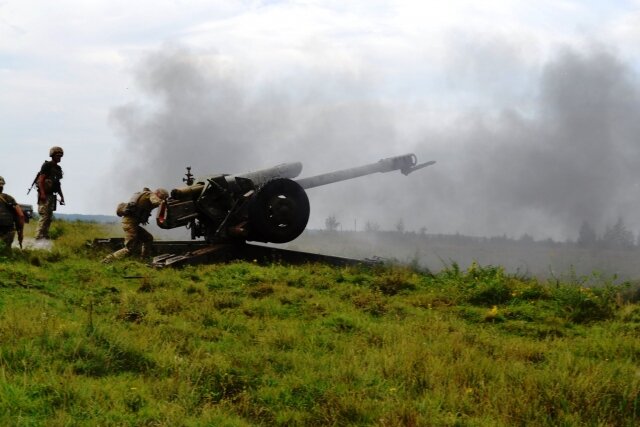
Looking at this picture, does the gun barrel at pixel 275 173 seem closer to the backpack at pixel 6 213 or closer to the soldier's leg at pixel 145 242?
the soldier's leg at pixel 145 242

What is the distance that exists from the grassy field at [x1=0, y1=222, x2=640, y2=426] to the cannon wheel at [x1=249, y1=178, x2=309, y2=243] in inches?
102

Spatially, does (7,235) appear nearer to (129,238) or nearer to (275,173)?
(129,238)

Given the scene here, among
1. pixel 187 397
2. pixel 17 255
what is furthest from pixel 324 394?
pixel 17 255

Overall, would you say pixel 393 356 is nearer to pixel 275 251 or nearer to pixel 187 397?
pixel 187 397

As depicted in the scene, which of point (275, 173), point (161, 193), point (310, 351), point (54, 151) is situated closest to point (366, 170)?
point (275, 173)

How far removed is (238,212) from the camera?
1476 cm

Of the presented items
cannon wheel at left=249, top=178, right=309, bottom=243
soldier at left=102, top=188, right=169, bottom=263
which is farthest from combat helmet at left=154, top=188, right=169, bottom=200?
cannon wheel at left=249, top=178, right=309, bottom=243

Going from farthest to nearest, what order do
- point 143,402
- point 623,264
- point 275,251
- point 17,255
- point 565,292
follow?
point 623,264 < point 275,251 < point 17,255 < point 565,292 < point 143,402

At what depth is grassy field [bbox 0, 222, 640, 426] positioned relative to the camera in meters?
5.61

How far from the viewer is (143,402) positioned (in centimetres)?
564

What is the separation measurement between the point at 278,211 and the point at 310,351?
293 inches

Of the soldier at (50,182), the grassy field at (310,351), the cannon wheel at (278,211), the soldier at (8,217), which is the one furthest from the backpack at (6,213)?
the cannon wheel at (278,211)

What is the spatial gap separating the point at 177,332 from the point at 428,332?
9.46 ft

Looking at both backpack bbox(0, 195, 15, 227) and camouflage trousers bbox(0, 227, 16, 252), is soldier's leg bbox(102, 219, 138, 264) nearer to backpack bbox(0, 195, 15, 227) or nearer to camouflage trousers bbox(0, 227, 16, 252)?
camouflage trousers bbox(0, 227, 16, 252)
